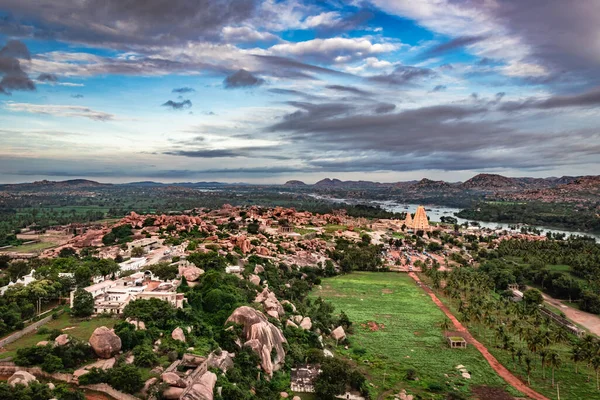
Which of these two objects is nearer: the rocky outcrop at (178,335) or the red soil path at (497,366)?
the rocky outcrop at (178,335)

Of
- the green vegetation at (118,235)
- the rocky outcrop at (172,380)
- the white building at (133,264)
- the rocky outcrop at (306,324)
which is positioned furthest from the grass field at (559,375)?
the green vegetation at (118,235)

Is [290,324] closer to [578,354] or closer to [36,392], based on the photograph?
[36,392]

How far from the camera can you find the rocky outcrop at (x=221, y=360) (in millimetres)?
26422

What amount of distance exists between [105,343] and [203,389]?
24.4ft

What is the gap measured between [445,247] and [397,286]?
36.4m

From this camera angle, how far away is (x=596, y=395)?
95.9ft

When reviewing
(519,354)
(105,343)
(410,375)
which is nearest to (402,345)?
(410,375)

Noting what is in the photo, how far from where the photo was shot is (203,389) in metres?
22.2

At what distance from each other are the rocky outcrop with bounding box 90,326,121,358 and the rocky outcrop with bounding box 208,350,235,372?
18.9ft

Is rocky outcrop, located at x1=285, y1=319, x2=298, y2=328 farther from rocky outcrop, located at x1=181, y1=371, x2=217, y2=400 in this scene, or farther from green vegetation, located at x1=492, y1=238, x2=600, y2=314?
green vegetation, located at x1=492, y1=238, x2=600, y2=314

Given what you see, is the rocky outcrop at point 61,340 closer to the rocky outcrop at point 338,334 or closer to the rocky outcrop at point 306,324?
the rocky outcrop at point 306,324

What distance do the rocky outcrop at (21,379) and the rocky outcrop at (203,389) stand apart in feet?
24.9

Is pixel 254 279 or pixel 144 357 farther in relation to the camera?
pixel 254 279

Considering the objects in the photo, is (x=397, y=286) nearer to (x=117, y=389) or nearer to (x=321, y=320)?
(x=321, y=320)
